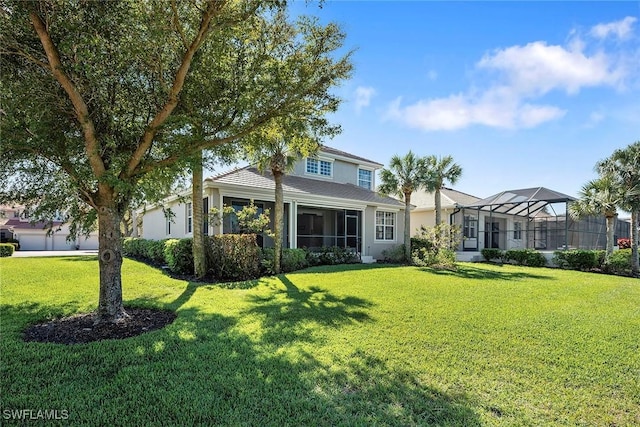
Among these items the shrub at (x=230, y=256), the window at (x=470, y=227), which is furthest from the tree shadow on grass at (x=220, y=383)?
the window at (x=470, y=227)

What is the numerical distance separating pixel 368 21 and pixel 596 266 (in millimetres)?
17171

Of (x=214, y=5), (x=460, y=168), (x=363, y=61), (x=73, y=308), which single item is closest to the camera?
(x=214, y=5)

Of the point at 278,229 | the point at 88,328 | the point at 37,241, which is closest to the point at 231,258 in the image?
the point at 278,229

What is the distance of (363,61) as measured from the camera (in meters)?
9.43

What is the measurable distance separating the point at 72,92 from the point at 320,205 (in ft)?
42.6

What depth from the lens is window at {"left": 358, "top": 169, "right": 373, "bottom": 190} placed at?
919 inches

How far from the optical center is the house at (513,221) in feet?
71.9

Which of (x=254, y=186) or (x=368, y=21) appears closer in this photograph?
(x=368, y=21)

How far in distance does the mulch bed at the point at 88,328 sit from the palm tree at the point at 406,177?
14.0m

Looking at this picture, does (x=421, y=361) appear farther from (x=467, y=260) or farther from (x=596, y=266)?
(x=467, y=260)

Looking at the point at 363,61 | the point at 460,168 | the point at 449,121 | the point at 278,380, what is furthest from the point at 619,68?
the point at 278,380

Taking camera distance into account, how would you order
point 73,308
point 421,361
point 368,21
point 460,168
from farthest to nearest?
point 460,168 → point 368,21 → point 73,308 → point 421,361

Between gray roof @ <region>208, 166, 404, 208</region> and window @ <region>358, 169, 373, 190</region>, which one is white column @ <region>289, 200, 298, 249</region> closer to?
gray roof @ <region>208, 166, 404, 208</region>

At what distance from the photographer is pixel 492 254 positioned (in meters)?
20.6
